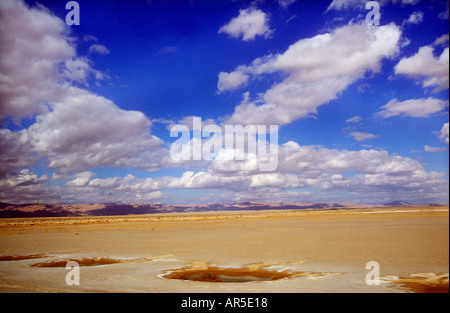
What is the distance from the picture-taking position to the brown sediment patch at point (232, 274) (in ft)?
38.5

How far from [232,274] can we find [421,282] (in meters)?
6.84

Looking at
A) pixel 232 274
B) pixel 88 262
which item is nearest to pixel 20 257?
pixel 88 262

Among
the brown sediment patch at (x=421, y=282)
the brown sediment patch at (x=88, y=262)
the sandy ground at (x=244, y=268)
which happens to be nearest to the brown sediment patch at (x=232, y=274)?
the sandy ground at (x=244, y=268)

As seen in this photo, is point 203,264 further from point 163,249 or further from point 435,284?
point 435,284

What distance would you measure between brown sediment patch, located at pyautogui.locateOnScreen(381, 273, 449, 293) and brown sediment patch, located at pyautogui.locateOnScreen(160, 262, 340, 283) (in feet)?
7.96

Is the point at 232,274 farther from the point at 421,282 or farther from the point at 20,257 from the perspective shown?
the point at 20,257

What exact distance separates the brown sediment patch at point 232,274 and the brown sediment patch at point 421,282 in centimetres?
243

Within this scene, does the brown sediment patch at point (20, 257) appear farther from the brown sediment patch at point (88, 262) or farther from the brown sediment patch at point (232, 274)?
the brown sediment patch at point (232, 274)

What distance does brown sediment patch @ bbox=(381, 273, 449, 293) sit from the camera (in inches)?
362

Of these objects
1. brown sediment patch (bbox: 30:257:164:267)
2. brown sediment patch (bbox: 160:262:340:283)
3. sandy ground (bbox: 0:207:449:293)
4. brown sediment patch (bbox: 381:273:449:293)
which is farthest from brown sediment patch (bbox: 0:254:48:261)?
brown sediment patch (bbox: 381:273:449:293)

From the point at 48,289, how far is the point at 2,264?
8805mm

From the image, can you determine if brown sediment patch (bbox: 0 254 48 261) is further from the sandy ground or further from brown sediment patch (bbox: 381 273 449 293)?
brown sediment patch (bbox: 381 273 449 293)
